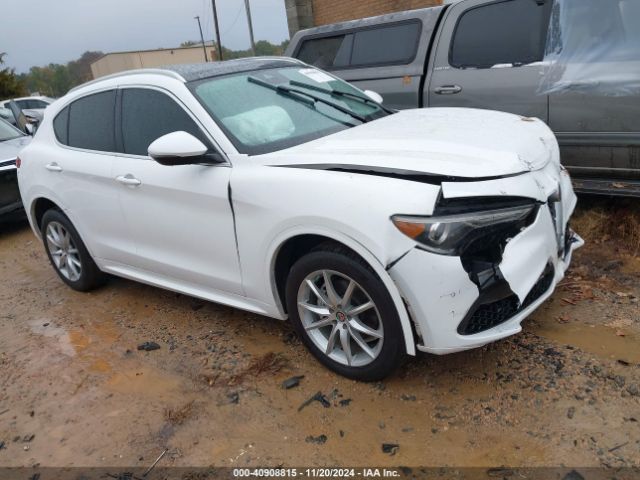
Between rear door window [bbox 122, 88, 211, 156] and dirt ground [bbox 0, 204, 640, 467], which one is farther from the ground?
rear door window [bbox 122, 88, 211, 156]

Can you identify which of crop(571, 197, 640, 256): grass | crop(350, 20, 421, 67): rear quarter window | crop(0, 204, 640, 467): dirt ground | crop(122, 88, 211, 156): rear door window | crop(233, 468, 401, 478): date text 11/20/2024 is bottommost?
crop(233, 468, 401, 478): date text 11/20/2024

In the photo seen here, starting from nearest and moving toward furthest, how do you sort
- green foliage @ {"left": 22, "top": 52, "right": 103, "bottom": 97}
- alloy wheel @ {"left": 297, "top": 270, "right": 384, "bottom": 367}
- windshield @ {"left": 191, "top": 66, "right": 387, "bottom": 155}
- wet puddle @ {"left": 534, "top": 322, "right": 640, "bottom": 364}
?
alloy wheel @ {"left": 297, "top": 270, "right": 384, "bottom": 367} < wet puddle @ {"left": 534, "top": 322, "right": 640, "bottom": 364} < windshield @ {"left": 191, "top": 66, "right": 387, "bottom": 155} < green foliage @ {"left": 22, "top": 52, "right": 103, "bottom": 97}

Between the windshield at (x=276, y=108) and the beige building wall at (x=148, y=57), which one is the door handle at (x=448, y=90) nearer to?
the windshield at (x=276, y=108)

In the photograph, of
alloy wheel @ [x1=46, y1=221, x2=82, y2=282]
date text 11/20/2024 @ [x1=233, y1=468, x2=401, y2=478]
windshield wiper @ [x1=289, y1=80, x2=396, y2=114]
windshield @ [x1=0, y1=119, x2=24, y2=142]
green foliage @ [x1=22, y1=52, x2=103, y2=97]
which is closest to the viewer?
date text 11/20/2024 @ [x1=233, y1=468, x2=401, y2=478]

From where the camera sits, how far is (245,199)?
3051 mm

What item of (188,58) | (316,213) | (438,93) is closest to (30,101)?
(438,93)

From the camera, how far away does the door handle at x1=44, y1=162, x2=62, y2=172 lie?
429 cm

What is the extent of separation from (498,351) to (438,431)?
2.41 ft

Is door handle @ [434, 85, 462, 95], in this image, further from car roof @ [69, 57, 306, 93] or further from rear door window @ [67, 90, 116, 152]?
rear door window @ [67, 90, 116, 152]

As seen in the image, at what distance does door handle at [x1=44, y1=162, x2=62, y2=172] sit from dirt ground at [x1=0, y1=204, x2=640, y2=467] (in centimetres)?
127

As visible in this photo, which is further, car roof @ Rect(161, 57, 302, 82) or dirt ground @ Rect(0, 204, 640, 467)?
car roof @ Rect(161, 57, 302, 82)

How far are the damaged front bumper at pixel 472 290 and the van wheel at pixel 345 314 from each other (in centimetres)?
15

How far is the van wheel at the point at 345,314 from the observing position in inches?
106

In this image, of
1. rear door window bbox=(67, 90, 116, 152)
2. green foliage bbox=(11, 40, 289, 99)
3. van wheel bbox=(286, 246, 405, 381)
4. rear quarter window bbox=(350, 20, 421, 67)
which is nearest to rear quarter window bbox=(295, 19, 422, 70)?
rear quarter window bbox=(350, 20, 421, 67)
